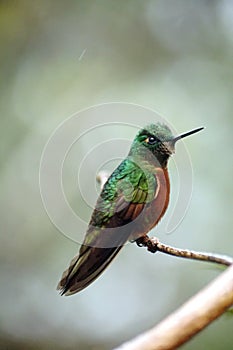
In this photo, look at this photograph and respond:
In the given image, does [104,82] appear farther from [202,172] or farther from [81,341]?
[81,341]

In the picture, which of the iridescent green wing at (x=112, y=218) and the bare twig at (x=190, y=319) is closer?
the bare twig at (x=190, y=319)

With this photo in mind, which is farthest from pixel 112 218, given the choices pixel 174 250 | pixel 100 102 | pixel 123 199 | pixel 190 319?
pixel 100 102

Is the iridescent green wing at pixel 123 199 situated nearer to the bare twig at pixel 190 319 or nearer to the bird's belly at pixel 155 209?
the bird's belly at pixel 155 209

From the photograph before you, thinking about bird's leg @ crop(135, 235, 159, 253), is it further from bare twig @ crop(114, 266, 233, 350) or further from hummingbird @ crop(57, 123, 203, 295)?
bare twig @ crop(114, 266, 233, 350)

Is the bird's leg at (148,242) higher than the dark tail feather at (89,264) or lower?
higher

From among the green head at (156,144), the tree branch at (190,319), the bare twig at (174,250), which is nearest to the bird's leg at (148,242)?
the bare twig at (174,250)

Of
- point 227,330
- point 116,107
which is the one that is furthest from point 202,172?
point 227,330

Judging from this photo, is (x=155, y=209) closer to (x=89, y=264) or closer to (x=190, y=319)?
(x=89, y=264)

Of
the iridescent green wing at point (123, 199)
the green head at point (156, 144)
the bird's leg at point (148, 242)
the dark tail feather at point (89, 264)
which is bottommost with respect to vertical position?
the dark tail feather at point (89, 264)
